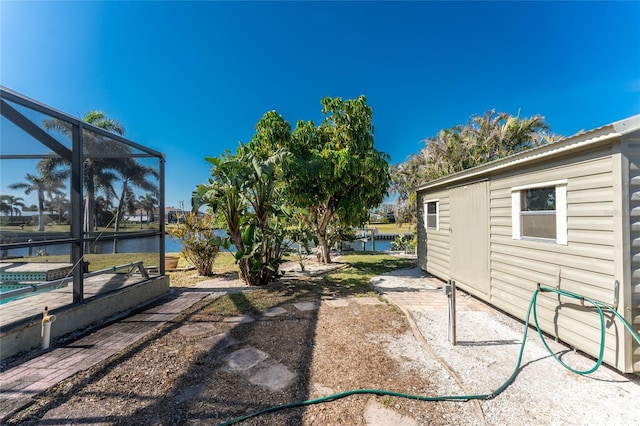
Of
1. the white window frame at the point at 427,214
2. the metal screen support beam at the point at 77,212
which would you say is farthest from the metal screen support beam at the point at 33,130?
the white window frame at the point at 427,214

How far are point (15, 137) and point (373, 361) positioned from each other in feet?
17.1

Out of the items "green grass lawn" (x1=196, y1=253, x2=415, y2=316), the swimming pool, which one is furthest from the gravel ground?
the swimming pool

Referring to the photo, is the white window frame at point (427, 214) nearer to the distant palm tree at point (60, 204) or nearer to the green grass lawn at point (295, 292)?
the green grass lawn at point (295, 292)

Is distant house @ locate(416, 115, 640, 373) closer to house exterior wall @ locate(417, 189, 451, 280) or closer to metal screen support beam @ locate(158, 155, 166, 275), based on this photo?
house exterior wall @ locate(417, 189, 451, 280)

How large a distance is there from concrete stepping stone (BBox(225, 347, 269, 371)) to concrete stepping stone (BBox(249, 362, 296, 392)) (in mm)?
137

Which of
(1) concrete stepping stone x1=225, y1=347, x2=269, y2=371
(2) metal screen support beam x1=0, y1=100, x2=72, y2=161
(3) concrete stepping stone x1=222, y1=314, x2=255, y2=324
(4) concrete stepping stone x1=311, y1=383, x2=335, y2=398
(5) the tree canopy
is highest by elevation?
(5) the tree canopy

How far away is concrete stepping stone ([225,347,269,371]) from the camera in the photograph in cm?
279

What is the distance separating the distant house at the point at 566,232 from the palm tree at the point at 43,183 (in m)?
6.67

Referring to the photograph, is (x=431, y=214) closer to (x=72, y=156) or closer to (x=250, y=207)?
(x=250, y=207)

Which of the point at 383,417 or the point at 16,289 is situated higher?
the point at 16,289

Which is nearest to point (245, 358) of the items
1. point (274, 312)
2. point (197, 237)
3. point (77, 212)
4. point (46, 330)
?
point (274, 312)

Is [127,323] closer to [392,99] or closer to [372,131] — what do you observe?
[372,131]

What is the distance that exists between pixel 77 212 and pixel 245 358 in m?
3.19

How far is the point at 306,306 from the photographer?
482 cm
